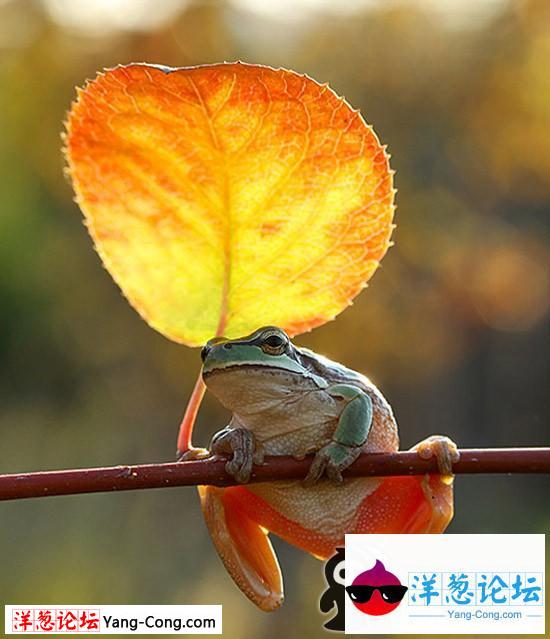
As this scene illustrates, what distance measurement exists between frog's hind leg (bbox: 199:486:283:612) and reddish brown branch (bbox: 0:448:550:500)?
6 cm

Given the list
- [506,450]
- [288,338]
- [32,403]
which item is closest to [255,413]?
[288,338]

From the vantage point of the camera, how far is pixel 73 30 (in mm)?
4527

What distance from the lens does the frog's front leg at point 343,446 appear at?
1.69 ft

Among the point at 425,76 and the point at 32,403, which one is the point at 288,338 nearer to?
the point at 32,403

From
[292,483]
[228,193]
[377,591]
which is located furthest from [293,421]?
[377,591]

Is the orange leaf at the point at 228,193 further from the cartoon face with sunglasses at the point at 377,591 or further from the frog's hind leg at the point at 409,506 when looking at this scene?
the cartoon face with sunglasses at the point at 377,591

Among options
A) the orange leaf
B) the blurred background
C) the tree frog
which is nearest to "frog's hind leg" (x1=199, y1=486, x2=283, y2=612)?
the tree frog

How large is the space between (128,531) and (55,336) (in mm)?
1207

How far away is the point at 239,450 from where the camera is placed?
0.52m

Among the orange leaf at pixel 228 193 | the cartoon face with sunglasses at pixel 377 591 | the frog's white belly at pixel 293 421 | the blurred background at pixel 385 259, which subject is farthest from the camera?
the blurred background at pixel 385 259

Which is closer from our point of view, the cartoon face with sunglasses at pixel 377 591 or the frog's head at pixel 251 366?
the frog's head at pixel 251 366

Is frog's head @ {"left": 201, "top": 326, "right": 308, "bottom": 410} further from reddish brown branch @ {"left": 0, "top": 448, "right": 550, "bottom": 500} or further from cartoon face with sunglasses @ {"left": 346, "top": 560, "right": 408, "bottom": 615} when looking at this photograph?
cartoon face with sunglasses @ {"left": 346, "top": 560, "right": 408, "bottom": 615}

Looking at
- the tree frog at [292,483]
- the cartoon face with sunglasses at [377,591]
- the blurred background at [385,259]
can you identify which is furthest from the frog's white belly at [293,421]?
the blurred background at [385,259]

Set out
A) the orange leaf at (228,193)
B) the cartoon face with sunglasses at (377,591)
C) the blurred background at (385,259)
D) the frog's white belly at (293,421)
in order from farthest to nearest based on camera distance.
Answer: the blurred background at (385,259) → the cartoon face with sunglasses at (377,591) → the frog's white belly at (293,421) → the orange leaf at (228,193)
